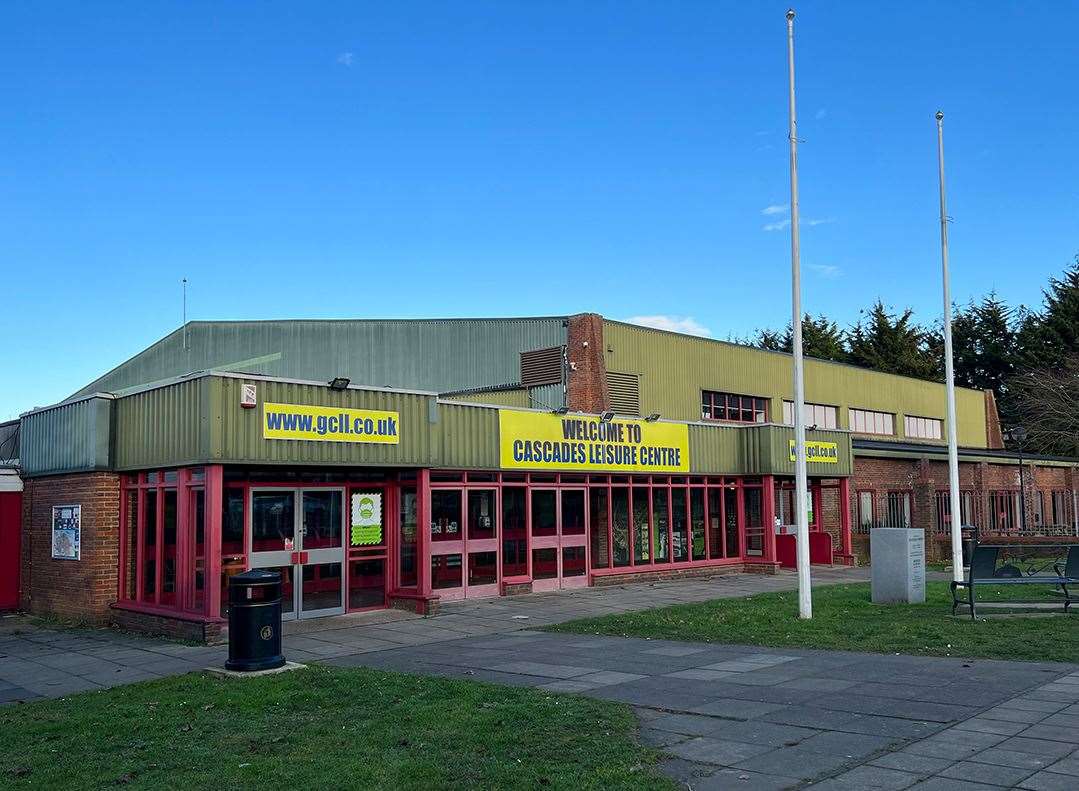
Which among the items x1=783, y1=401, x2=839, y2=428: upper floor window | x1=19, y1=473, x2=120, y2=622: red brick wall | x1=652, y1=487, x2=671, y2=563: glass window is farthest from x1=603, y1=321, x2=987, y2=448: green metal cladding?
x1=19, y1=473, x2=120, y2=622: red brick wall

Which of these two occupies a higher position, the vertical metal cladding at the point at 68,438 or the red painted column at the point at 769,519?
the vertical metal cladding at the point at 68,438

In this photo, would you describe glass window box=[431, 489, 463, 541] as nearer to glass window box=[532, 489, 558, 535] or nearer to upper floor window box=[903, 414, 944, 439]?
glass window box=[532, 489, 558, 535]

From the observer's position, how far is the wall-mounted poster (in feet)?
56.3

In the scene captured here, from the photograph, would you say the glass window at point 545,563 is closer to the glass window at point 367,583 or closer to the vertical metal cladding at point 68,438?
the glass window at point 367,583

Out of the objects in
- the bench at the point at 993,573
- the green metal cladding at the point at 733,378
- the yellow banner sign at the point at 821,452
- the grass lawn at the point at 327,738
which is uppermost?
the green metal cladding at the point at 733,378

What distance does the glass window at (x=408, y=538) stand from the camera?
1802cm

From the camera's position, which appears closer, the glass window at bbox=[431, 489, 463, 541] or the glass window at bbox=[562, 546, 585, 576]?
the glass window at bbox=[431, 489, 463, 541]

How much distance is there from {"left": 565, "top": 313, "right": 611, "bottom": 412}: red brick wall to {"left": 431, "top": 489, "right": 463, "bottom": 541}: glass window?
7.94 m

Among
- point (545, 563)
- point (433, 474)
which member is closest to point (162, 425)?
point (433, 474)

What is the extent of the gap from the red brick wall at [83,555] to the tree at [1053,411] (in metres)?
41.2

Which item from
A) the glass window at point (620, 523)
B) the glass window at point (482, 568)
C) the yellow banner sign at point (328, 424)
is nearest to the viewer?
the yellow banner sign at point (328, 424)

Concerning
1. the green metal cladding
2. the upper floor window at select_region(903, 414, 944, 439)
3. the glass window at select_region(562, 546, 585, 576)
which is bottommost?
the glass window at select_region(562, 546, 585, 576)

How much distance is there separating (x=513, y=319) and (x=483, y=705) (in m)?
20.9

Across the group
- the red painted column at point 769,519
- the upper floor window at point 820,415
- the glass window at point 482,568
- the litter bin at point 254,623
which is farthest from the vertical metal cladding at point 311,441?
the upper floor window at point 820,415
